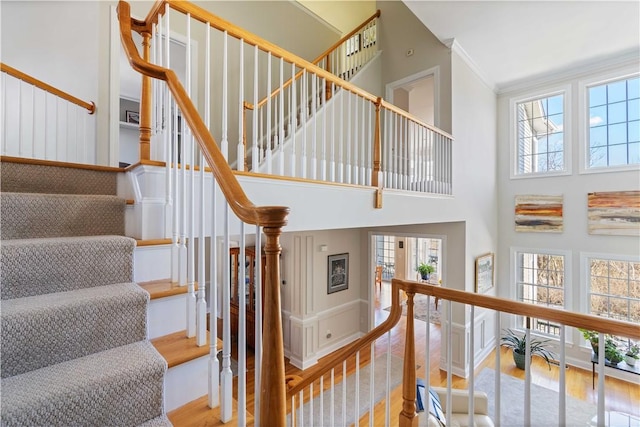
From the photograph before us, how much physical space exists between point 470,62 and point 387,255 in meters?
7.00

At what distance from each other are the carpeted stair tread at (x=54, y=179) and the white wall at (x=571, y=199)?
6.31 m

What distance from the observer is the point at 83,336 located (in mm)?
1028

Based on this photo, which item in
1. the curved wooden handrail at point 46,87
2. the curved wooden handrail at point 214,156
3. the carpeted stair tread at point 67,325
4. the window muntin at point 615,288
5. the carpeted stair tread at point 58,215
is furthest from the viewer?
the window muntin at point 615,288

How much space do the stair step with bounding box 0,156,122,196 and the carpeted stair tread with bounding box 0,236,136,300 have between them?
60cm

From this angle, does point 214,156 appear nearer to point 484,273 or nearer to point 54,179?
point 54,179

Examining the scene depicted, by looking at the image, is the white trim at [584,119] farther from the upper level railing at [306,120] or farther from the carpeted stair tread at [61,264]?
the carpeted stair tread at [61,264]

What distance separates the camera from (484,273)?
5.11 metres

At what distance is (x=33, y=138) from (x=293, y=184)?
2.54m

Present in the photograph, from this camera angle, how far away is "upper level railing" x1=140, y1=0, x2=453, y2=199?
1779 millimetres

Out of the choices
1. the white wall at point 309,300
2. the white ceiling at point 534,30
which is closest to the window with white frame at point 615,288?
the white ceiling at point 534,30

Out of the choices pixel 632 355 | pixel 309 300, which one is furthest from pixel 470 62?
pixel 632 355

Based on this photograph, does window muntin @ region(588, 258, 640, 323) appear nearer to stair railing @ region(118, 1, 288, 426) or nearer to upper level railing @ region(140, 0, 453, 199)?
upper level railing @ region(140, 0, 453, 199)

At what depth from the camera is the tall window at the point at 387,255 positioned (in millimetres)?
10359

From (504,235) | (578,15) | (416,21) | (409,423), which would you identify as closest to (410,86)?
(416,21)
